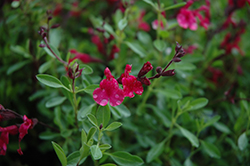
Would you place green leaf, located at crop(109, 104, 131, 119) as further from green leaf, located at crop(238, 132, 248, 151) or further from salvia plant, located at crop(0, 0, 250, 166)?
green leaf, located at crop(238, 132, 248, 151)

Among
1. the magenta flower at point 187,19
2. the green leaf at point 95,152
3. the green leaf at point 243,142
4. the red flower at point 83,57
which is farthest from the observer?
the red flower at point 83,57

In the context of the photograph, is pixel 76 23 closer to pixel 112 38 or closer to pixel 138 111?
pixel 112 38

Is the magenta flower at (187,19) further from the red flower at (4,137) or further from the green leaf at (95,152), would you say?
the red flower at (4,137)

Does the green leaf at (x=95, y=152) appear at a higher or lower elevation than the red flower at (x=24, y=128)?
lower

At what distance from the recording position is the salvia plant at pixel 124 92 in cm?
70

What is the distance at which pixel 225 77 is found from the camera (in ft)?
4.22

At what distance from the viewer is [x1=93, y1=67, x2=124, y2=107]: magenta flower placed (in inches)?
24.6

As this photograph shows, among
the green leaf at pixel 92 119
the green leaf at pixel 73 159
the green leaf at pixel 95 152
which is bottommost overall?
the green leaf at pixel 73 159

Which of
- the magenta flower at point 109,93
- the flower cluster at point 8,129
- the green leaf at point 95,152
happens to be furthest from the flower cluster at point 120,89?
the flower cluster at point 8,129

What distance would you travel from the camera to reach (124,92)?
62 cm

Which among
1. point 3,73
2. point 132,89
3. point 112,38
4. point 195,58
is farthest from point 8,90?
point 195,58

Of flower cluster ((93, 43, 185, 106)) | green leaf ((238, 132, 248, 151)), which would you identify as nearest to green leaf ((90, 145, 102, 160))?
flower cluster ((93, 43, 185, 106))

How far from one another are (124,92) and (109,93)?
0.04 metres

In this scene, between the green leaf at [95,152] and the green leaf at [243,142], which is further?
the green leaf at [243,142]
